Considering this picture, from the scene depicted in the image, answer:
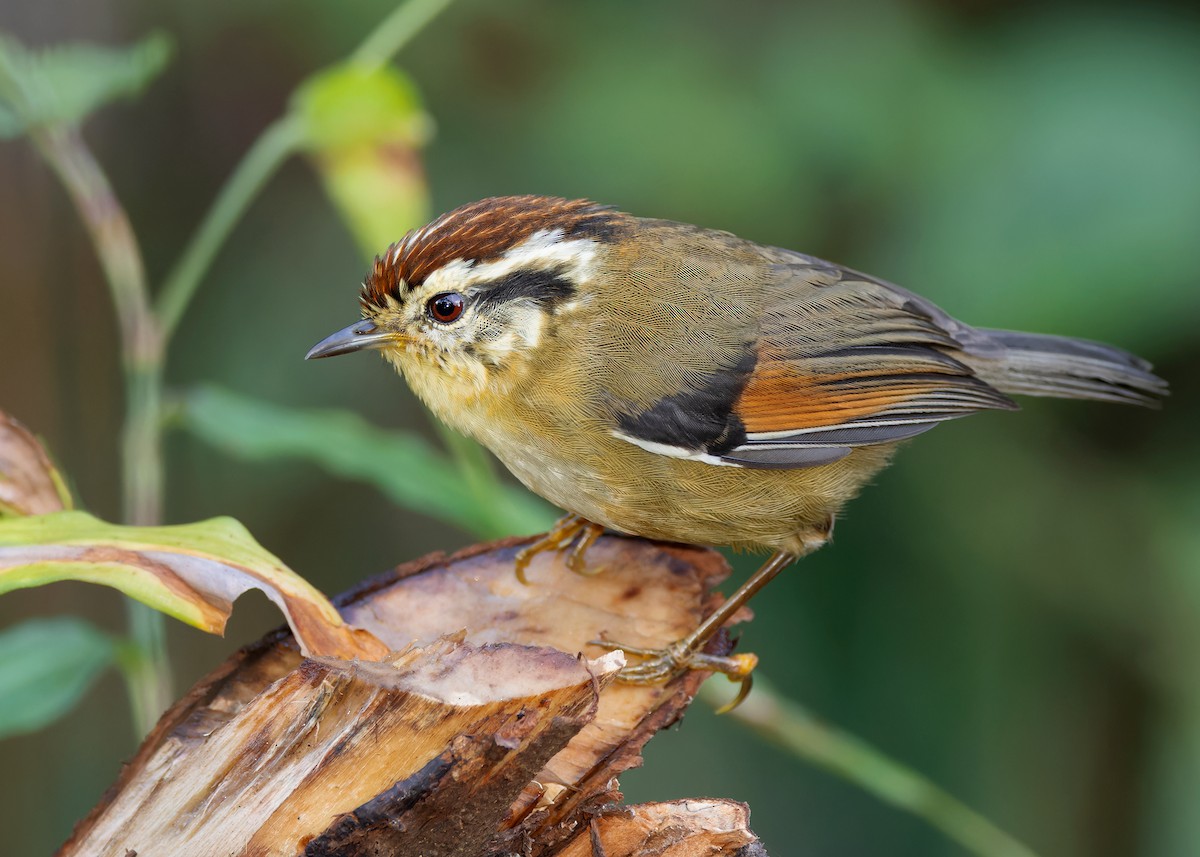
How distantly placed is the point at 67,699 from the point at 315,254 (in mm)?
2525

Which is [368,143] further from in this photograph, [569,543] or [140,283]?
[569,543]

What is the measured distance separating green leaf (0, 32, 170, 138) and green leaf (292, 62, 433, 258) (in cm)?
33

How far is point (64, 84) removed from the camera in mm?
2477

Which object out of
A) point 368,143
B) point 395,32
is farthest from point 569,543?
point 395,32

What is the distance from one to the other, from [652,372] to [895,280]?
1.44m

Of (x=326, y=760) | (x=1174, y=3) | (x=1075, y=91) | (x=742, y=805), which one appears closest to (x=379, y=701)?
(x=326, y=760)

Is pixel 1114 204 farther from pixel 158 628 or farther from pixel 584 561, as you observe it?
pixel 158 628

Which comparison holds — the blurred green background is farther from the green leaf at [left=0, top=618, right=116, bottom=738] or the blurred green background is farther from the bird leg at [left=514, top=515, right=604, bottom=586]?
the green leaf at [left=0, top=618, right=116, bottom=738]

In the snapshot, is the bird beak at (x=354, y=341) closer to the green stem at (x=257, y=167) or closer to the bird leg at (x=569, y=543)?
the green stem at (x=257, y=167)

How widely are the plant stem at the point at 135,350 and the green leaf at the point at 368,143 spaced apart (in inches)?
17.5

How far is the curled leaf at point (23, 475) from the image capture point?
6.66 ft

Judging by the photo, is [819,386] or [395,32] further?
[819,386]

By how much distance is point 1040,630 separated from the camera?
13.1 ft

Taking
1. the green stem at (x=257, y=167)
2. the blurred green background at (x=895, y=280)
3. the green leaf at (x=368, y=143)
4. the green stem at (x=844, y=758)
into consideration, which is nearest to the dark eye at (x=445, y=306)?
the green leaf at (x=368, y=143)
